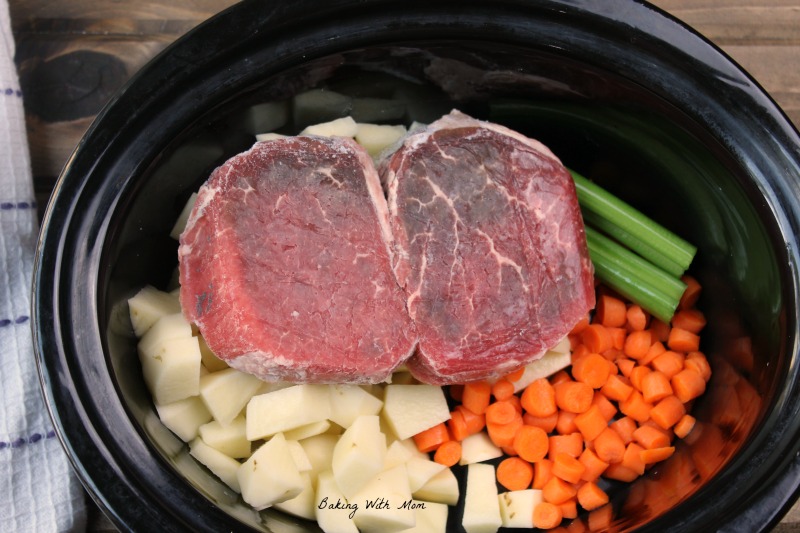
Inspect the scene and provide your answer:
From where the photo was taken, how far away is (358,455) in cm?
230

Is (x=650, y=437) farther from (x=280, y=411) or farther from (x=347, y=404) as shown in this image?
(x=280, y=411)

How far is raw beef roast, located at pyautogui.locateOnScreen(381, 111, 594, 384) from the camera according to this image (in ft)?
7.91

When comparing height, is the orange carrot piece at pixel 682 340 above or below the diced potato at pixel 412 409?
below

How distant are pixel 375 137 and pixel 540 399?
1.14 m

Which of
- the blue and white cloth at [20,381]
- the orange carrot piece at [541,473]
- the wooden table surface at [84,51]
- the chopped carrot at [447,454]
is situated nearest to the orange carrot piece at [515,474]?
the orange carrot piece at [541,473]

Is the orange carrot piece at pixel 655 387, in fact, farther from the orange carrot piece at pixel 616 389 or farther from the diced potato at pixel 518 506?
the diced potato at pixel 518 506

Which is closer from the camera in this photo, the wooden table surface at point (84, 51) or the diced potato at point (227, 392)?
the diced potato at point (227, 392)

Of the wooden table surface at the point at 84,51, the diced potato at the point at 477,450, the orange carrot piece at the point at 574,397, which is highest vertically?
the wooden table surface at the point at 84,51

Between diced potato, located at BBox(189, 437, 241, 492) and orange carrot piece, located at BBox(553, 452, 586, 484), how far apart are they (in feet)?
3.62

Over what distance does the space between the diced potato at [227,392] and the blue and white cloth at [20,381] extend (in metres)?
0.66

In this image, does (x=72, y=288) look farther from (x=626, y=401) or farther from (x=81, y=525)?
(x=626, y=401)

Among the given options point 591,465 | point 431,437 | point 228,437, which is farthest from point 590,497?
point 228,437

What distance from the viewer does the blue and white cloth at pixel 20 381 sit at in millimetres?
2568

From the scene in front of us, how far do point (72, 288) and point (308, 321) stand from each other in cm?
71
